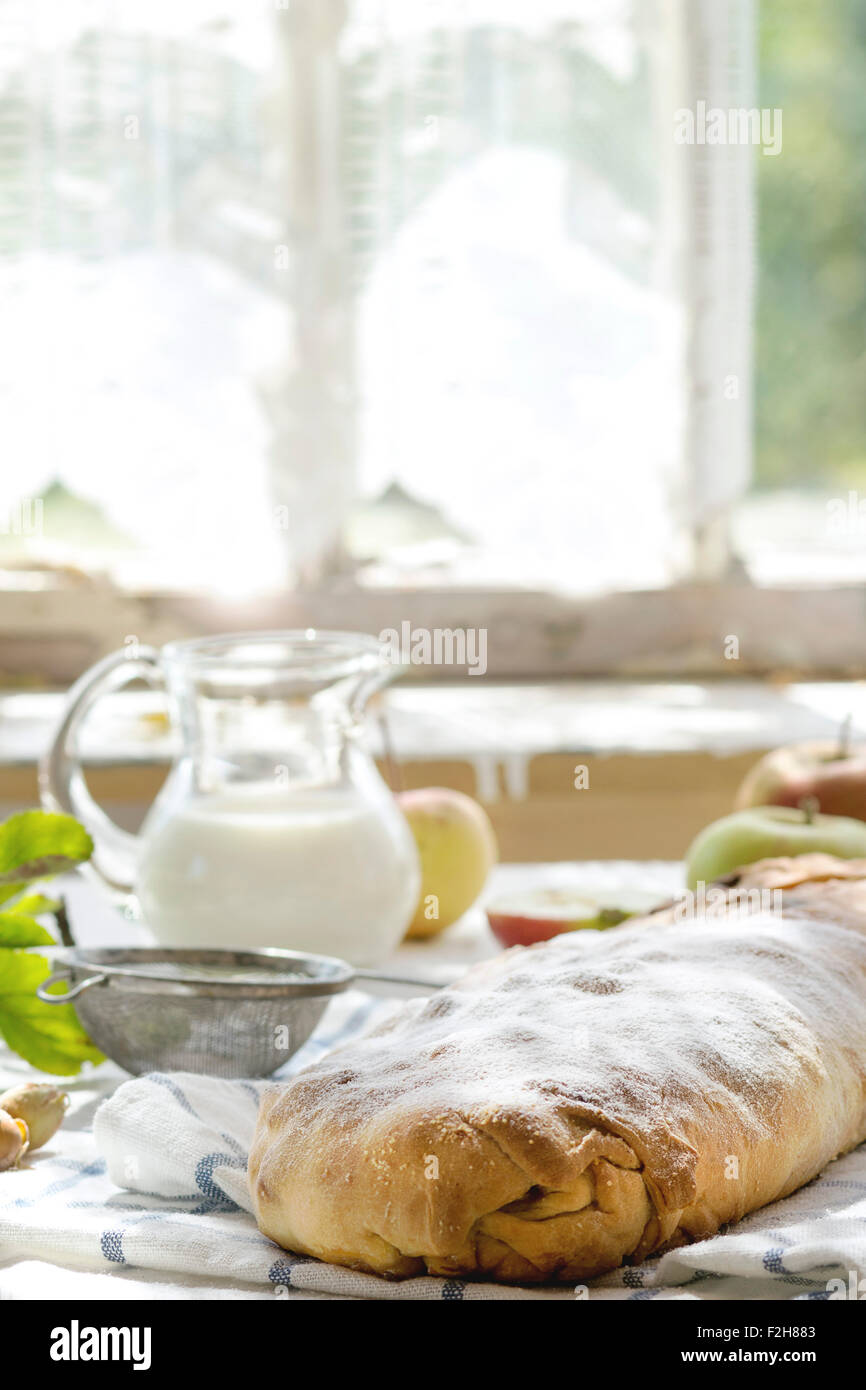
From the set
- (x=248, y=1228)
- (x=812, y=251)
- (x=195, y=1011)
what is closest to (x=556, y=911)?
(x=195, y=1011)

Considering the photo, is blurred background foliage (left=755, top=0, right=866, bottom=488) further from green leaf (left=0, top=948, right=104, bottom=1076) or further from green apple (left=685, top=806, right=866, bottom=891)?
green leaf (left=0, top=948, right=104, bottom=1076)

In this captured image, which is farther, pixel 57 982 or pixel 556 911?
pixel 556 911

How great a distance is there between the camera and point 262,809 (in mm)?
952

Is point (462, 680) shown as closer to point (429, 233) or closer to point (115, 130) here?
point (429, 233)

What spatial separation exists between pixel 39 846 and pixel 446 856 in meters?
0.38

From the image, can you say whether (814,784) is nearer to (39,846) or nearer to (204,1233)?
(39,846)

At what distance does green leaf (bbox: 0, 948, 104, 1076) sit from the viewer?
0.73m

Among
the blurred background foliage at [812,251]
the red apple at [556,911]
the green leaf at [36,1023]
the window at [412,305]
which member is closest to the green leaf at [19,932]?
the green leaf at [36,1023]

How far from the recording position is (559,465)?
114 inches

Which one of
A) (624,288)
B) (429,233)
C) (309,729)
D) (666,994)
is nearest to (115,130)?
(429,233)

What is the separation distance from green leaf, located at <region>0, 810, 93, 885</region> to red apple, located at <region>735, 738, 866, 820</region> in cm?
61

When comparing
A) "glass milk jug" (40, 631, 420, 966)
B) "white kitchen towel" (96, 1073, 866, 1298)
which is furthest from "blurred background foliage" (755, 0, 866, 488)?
"white kitchen towel" (96, 1073, 866, 1298)

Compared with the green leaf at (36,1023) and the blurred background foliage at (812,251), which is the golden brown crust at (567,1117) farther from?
the blurred background foliage at (812,251)

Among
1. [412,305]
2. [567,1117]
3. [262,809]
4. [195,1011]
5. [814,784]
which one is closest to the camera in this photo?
[567,1117]
